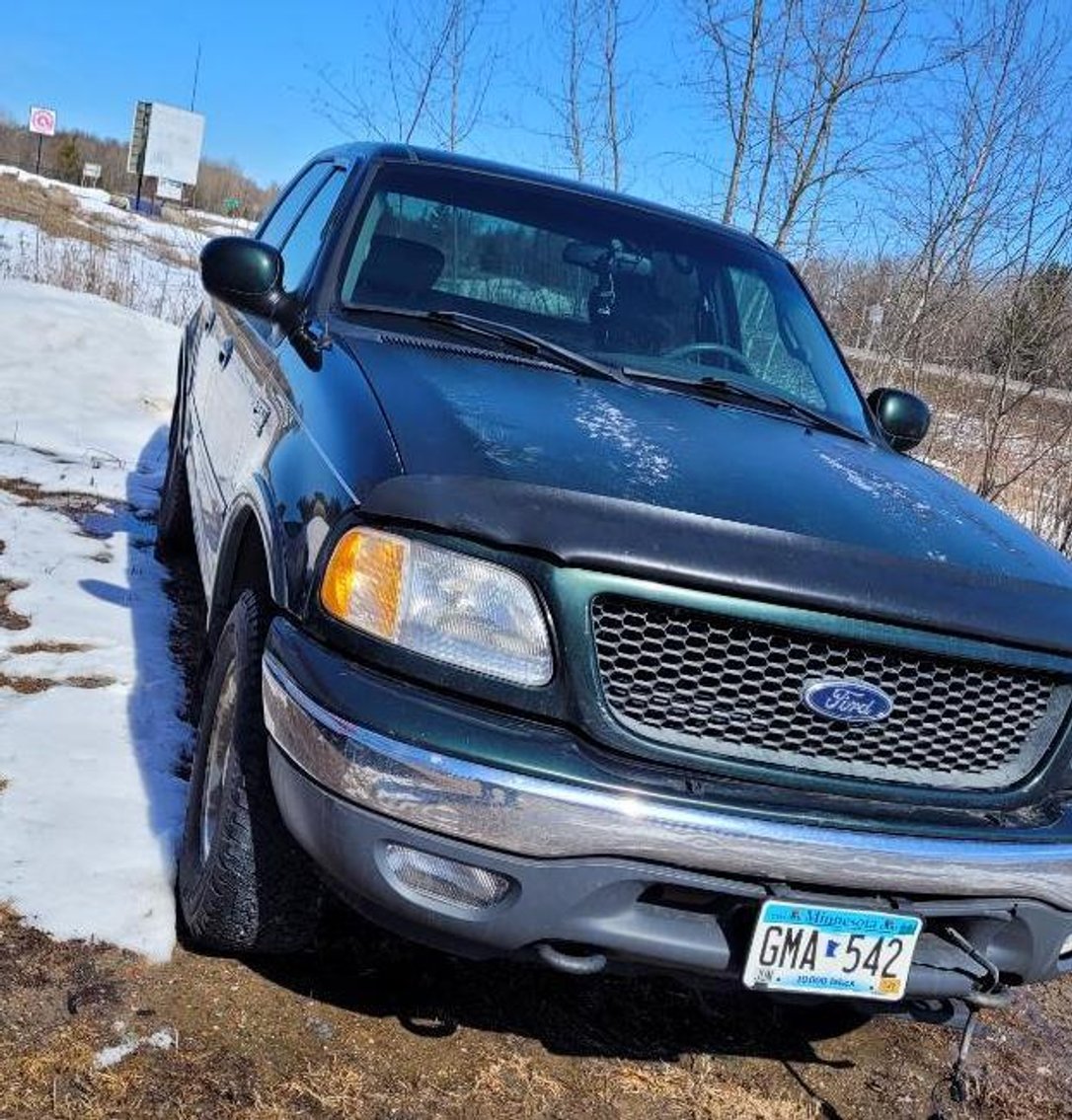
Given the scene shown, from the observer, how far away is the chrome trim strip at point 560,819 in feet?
5.91

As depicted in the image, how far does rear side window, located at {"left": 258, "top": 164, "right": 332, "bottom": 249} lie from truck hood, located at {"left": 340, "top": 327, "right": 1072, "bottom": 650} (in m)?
1.62

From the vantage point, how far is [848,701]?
197cm

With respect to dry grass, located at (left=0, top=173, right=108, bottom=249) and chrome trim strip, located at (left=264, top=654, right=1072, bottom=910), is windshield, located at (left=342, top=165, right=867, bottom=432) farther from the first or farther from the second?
dry grass, located at (left=0, top=173, right=108, bottom=249)

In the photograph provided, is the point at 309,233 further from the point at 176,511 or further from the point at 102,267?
the point at 102,267

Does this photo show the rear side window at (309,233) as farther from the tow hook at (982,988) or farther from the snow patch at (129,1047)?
the tow hook at (982,988)

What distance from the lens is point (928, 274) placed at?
9.17m

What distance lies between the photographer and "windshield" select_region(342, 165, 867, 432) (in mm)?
3162

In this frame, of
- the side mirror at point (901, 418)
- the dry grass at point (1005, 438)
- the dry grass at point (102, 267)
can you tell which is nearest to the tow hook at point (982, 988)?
the side mirror at point (901, 418)

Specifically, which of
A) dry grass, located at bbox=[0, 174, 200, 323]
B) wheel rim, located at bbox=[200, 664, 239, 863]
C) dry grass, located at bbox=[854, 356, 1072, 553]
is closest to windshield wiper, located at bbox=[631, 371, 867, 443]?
wheel rim, located at bbox=[200, 664, 239, 863]

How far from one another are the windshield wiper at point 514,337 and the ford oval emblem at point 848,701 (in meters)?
1.14

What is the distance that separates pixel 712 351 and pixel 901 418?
73 centimetres

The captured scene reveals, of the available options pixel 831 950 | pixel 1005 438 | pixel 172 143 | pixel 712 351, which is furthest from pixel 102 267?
pixel 172 143

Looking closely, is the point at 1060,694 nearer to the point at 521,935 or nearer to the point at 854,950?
the point at 854,950

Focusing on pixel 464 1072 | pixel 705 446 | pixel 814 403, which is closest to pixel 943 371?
pixel 814 403
